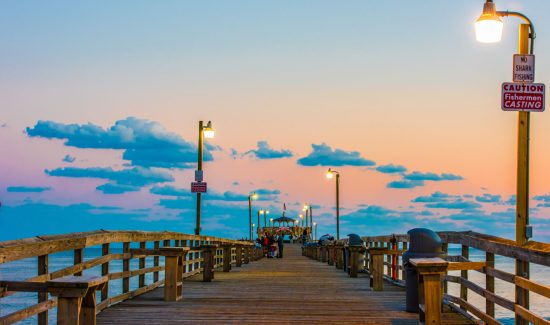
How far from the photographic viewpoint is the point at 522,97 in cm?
1054

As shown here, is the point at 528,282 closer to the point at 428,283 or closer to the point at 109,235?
the point at 428,283

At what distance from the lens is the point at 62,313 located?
20.0ft

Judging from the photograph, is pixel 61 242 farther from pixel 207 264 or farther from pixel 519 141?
pixel 207 264

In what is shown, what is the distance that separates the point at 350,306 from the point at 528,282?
17.3 feet

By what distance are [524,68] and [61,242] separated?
6675mm

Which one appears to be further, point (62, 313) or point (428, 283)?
point (428, 283)

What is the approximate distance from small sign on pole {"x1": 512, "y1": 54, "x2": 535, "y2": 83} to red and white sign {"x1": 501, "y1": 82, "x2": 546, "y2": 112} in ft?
0.42

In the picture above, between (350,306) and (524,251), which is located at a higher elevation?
(524,251)

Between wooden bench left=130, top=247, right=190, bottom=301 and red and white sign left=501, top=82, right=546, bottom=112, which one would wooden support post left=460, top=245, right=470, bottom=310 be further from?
wooden bench left=130, top=247, right=190, bottom=301

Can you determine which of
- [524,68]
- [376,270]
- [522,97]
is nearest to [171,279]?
[376,270]

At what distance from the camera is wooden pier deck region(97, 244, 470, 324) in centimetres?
1070

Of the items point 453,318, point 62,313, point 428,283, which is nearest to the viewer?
point 62,313

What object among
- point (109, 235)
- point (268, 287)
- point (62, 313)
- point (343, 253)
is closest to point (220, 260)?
point (343, 253)

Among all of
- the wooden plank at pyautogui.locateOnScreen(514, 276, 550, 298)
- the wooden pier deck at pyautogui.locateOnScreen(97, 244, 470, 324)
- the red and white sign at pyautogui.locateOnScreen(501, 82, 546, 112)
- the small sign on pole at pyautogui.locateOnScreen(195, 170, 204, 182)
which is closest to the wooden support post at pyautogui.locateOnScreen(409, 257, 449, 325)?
the wooden plank at pyautogui.locateOnScreen(514, 276, 550, 298)
